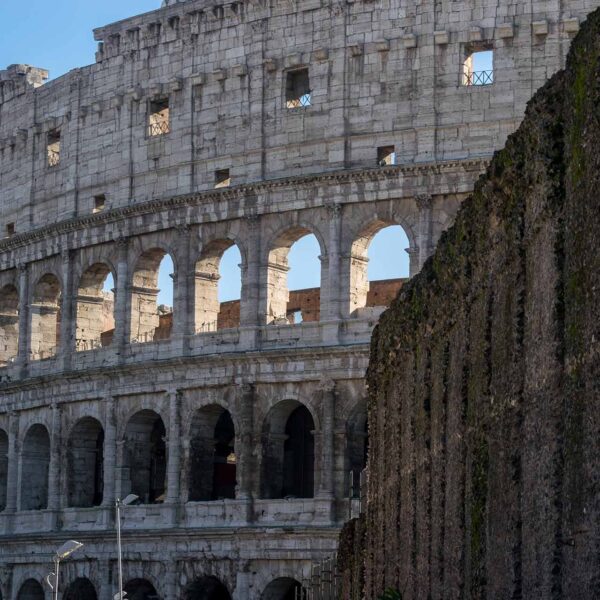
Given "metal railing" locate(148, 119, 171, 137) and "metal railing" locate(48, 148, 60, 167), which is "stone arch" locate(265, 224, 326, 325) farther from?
"metal railing" locate(48, 148, 60, 167)

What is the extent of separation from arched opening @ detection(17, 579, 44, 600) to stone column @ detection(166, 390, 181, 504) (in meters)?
6.28

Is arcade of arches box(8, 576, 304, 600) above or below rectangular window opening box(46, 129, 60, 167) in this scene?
below

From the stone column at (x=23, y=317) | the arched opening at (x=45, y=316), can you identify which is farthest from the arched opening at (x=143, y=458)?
the stone column at (x=23, y=317)

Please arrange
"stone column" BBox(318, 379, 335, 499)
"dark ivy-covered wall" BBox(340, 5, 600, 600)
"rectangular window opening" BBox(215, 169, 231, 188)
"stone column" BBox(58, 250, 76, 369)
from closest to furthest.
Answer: "dark ivy-covered wall" BBox(340, 5, 600, 600), "stone column" BBox(318, 379, 335, 499), "rectangular window opening" BBox(215, 169, 231, 188), "stone column" BBox(58, 250, 76, 369)

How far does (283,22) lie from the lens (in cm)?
4812

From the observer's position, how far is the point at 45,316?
54.4 meters

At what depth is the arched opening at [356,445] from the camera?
45.3 meters

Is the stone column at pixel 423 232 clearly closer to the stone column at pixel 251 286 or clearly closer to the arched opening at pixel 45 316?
the stone column at pixel 251 286

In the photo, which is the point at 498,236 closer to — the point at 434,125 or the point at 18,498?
the point at 434,125

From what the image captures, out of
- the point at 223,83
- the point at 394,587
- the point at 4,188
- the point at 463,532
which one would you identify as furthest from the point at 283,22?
the point at 463,532

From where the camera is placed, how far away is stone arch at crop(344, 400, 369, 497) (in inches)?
1783

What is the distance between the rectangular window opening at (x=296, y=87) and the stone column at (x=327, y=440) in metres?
7.31

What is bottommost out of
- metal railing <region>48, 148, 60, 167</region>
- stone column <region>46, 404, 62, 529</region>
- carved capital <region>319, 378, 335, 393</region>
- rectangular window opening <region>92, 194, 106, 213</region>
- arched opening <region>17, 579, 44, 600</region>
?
arched opening <region>17, 579, 44, 600</region>

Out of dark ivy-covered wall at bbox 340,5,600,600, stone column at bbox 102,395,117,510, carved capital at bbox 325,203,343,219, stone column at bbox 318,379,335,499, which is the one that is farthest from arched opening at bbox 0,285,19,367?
dark ivy-covered wall at bbox 340,5,600,600
